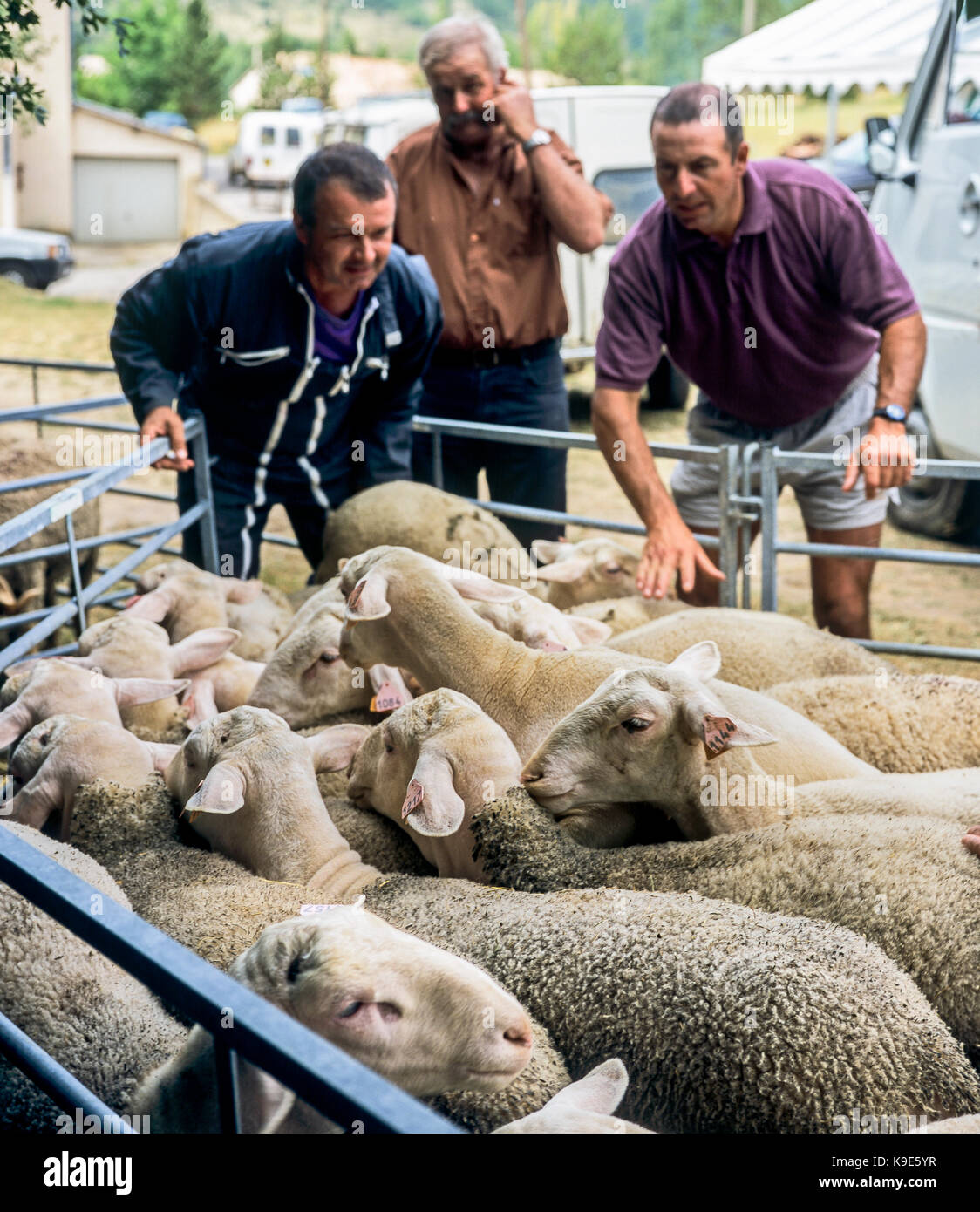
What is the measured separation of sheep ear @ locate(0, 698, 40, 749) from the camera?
2.67 metres

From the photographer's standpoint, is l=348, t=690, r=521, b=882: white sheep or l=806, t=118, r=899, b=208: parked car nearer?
l=348, t=690, r=521, b=882: white sheep

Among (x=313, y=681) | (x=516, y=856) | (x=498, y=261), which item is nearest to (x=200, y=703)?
(x=313, y=681)

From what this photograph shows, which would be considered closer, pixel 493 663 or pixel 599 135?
pixel 493 663

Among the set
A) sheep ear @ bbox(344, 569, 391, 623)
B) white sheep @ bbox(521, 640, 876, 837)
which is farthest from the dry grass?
sheep ear @ bbox(344, 569, 391, 623)

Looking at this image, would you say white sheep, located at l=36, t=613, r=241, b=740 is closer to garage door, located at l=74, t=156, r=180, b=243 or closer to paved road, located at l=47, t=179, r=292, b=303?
paved road, located at l=47, t=179, r=292, b=303

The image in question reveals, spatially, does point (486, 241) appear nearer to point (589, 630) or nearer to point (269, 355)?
point (269, 355)

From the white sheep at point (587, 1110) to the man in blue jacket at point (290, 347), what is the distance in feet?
8.68

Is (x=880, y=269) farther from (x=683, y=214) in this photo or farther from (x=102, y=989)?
(x=102, y=989)

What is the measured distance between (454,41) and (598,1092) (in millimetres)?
3890

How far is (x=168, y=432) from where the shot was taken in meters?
3.74

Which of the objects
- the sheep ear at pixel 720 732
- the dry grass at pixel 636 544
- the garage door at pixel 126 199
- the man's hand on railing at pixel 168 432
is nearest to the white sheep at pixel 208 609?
the man's hand on railing at pixel 168 432

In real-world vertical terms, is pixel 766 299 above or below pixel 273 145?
below
